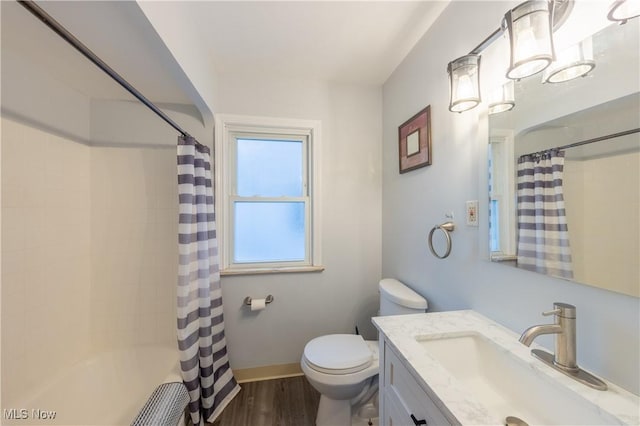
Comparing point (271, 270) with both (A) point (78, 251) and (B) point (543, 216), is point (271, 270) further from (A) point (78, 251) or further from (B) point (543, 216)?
(B) point (543, 216)

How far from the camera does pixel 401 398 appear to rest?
2.78 ft

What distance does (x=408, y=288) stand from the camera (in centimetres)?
157

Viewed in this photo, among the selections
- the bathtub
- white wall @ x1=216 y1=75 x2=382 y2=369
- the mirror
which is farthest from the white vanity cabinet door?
the bathtub

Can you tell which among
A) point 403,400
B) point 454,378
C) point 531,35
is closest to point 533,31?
point 531,35

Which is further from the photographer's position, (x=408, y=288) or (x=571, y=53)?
(x=408, y=288)

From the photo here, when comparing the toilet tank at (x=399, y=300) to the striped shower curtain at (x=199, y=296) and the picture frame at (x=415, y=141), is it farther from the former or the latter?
the striped shower curtain at (x=199, y=296)

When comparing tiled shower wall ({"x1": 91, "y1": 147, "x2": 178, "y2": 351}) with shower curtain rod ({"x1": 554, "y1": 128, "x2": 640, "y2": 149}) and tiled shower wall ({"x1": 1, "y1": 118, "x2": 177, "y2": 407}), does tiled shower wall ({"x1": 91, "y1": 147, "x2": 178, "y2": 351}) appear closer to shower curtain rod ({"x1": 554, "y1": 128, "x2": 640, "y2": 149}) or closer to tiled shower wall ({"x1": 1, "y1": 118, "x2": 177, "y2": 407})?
tiled shower wall ({"x1": 1, "y1": 118, "x2": 177, "y2": 407})

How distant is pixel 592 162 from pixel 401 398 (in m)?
0.94

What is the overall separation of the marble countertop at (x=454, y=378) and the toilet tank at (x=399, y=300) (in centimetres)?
26

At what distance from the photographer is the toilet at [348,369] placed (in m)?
1.30

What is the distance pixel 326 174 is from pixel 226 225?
0.87 meters

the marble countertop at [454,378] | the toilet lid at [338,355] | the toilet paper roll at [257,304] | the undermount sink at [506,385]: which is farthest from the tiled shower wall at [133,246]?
the undermount sink at [506,385]

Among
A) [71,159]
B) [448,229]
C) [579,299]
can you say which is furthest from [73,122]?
[579,299]

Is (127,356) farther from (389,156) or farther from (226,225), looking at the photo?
(389,156)
